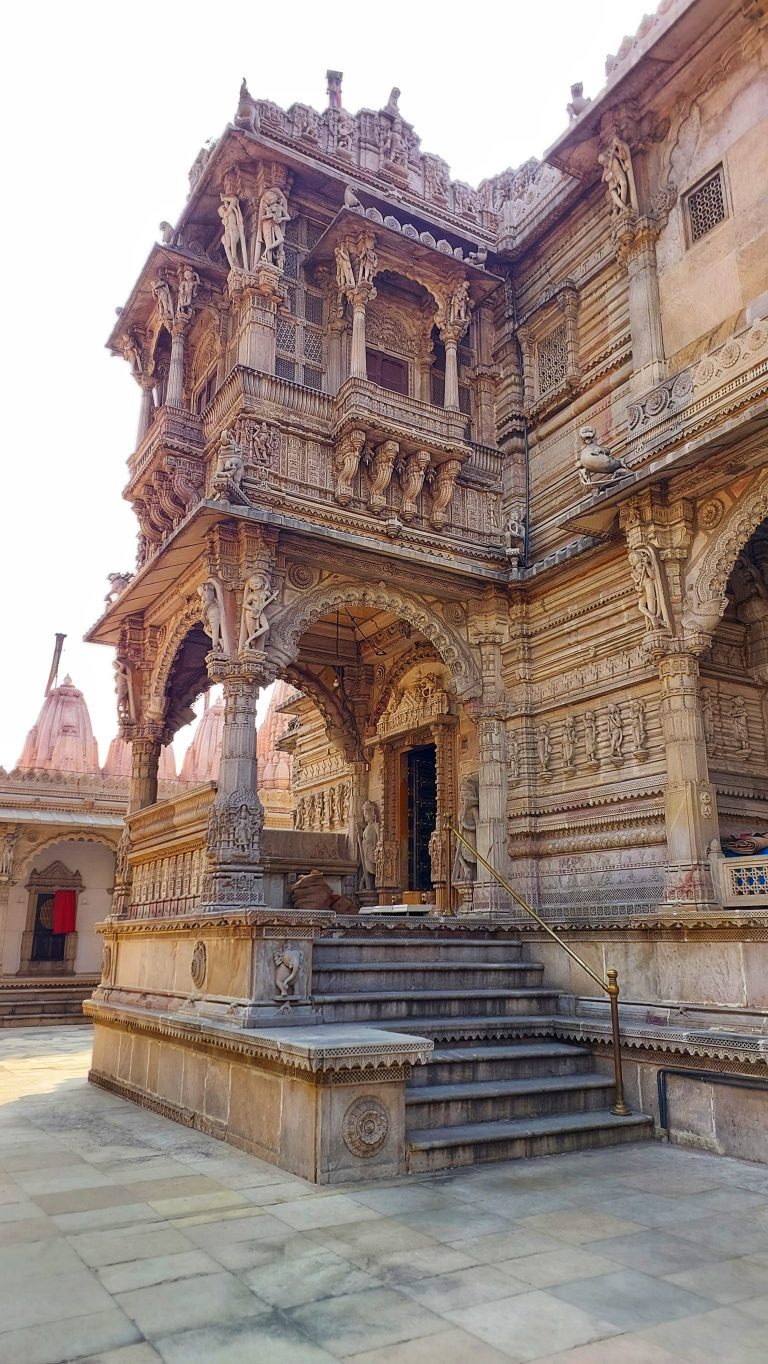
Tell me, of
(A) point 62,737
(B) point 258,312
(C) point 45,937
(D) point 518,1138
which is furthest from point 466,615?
(A) point 62,737

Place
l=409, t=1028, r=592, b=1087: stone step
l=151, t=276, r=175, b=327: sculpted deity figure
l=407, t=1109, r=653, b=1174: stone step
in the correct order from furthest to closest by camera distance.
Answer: l=151, t=276, r=175, b=327: sculpted deity figure, l=409, t=1028, r=592, b=1087: stone step, l=407, t=1109, r=653, b=1174: stone step

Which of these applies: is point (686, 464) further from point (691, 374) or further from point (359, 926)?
point (359, 926)

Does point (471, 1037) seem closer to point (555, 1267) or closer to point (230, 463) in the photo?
point (555, 1267)

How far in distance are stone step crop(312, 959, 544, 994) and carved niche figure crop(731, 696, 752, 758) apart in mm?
3027

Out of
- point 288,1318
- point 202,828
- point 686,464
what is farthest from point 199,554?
point 288,1318

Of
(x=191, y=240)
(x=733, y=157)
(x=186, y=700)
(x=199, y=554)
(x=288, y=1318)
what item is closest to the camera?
(x=288, y=1318)

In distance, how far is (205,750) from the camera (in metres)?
34.0

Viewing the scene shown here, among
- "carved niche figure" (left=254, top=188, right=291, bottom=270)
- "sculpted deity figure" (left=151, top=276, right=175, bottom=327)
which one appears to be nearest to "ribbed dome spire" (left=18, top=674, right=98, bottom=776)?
"sculpted deity figure" (left=151, top=276, right=175, bottom=327)

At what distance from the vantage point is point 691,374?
920 centimetres

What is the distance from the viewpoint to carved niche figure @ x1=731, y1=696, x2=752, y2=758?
31.0 ft

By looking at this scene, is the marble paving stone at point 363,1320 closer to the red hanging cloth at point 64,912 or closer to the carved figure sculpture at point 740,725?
the carved figure sculpture at point 740,725

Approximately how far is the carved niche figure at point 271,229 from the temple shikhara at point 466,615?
0.05 m

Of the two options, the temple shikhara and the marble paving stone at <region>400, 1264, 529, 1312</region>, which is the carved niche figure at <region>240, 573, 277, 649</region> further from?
the marble paving stone at <region>400, 1264, 529, 1312</region>

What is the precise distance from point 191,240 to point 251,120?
6.78ft
